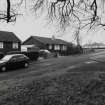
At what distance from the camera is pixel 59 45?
168 feet

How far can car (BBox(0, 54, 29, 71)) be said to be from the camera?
1488 cm

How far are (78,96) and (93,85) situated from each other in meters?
1.41

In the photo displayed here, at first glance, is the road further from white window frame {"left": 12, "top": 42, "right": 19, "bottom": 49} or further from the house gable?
the house gable

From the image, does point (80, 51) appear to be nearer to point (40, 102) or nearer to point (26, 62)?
point (26, 62)

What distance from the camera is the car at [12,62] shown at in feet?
48.8

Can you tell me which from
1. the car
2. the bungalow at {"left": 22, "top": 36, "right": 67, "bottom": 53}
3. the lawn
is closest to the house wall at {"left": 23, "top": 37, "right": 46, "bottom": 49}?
the bungalow at {"left": 22, "top": 36, "right": 67, "bottom": 53}

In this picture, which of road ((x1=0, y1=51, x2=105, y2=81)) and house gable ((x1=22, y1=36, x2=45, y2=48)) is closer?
road ((x1=0, y1=51, x2=105, y2=81))

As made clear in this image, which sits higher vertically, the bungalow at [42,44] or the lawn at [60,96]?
the bungalow at [42,44]

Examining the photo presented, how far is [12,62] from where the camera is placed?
51.0 ft

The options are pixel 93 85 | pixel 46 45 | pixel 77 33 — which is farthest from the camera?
pixel 46 45

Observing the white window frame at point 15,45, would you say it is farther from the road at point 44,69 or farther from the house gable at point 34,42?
the road at point 44,69

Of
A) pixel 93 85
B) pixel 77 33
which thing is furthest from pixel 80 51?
pixel 93 85

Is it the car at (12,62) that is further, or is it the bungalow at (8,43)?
the bungalow at (8,43)

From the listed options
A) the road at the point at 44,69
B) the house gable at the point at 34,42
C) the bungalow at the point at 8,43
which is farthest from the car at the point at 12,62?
the house gable at the point at 34,42
